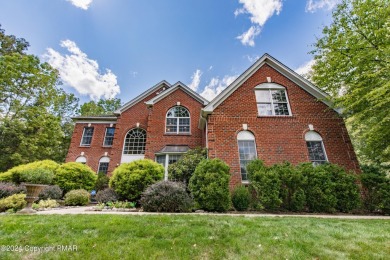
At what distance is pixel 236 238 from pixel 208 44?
49.2 ft

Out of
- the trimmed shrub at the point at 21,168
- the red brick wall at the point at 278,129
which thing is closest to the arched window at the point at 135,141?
the trimmed shrub at the point at 21,168

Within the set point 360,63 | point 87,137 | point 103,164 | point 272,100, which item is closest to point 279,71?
point 272,100

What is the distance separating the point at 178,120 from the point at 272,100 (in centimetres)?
727

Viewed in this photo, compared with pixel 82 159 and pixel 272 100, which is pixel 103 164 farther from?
pixel 272 100

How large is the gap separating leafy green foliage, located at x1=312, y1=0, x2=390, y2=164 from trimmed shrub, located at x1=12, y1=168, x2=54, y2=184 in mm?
15879

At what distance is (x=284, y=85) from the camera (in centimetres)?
1046

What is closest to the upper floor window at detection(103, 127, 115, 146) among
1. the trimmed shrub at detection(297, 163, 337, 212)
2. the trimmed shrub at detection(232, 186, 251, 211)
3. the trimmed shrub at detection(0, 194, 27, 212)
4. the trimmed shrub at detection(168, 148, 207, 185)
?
the trimmed shrub at detection(168, 148, 207, 185)

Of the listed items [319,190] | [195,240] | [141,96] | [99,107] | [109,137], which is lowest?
[195,240]

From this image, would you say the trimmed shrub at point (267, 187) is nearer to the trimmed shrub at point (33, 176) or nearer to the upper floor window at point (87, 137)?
the trimmed shrub at point (33, 176)

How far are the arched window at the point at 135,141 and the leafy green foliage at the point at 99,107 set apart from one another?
17.0 metres

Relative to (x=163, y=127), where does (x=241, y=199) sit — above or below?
below

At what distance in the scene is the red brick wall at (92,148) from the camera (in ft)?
50.5

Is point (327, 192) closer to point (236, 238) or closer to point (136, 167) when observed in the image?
point (236, 238)

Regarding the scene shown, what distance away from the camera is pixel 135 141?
14836mm
